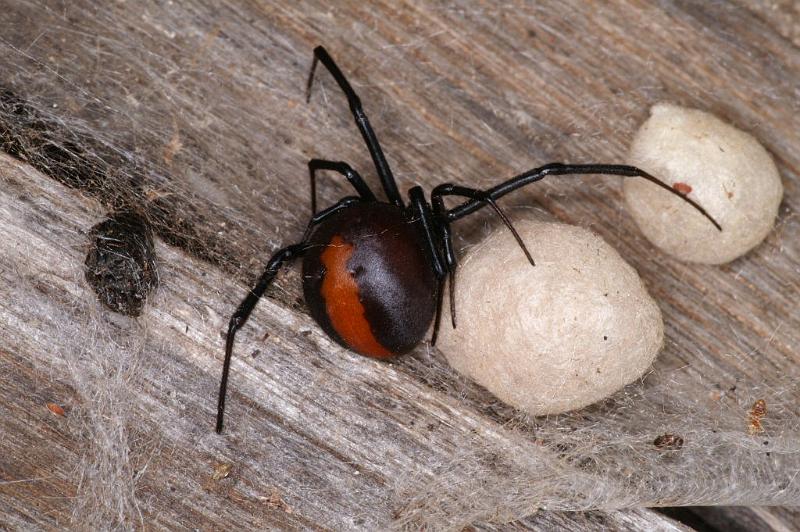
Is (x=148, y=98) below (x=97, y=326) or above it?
above

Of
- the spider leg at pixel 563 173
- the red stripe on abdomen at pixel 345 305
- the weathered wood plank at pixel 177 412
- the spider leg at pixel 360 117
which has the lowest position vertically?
the weathered wood plank at pixel 177 412

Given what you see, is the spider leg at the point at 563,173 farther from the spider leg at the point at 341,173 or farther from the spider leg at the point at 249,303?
the spider leg at the point at 249,303

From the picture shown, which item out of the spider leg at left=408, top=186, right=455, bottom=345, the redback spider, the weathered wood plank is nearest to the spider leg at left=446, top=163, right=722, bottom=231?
the redback spider

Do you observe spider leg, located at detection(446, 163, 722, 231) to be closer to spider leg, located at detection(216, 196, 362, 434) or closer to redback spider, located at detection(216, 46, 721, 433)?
redback spider, located at detection(216, 46, 721, 433)

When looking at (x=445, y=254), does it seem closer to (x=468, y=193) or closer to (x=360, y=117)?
(x=468, y=193)

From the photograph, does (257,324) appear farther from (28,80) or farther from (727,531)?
(727,531)

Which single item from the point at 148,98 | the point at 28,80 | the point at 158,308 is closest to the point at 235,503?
the point at 158,308

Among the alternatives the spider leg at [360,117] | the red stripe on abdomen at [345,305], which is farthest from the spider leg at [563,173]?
the red stripe on abdomen at [345,305]
